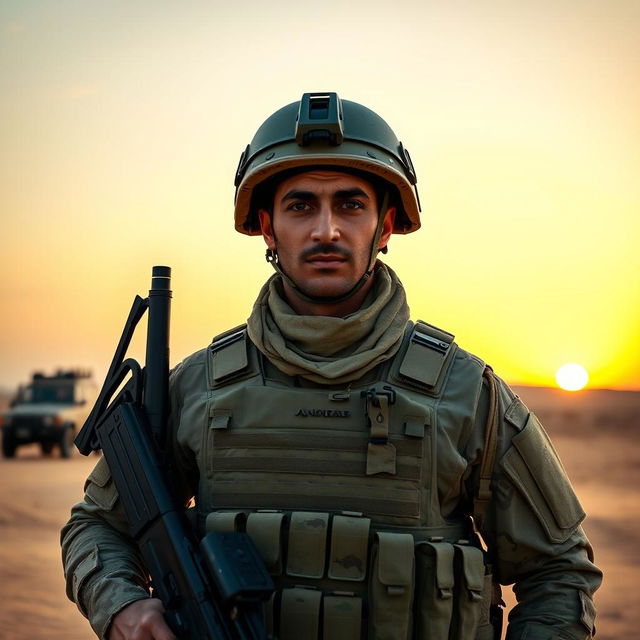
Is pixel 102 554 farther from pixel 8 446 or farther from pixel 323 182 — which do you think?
pixel 8 446

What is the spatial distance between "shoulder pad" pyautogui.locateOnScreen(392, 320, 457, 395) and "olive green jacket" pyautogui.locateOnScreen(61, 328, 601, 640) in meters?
0.04

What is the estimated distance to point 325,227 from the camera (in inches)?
124

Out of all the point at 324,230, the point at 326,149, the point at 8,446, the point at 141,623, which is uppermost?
the point at 8,446

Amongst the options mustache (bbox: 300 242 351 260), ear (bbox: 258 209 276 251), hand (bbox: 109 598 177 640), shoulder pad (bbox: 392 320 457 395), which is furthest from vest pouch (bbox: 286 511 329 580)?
ear (bbox: 258 209 276 251)

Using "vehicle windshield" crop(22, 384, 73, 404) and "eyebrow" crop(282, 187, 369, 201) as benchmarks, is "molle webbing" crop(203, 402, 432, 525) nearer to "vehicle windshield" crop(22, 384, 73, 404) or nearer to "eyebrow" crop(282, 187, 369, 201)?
"eyebrow" crop(282, 187, 369, 201)

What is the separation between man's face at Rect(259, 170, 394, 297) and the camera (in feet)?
10.4

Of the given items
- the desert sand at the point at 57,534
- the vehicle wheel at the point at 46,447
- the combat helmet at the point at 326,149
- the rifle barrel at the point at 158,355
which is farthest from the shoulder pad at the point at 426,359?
the vehicle wheel at the point at 46,447

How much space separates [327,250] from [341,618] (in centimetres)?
120

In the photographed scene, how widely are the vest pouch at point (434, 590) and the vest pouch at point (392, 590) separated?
0.05 meters

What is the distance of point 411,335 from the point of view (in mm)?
3254

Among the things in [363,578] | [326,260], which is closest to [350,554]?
[363,578]

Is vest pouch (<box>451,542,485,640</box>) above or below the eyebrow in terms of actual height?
below

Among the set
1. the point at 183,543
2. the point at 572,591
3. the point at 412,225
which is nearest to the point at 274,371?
the point at 183,543

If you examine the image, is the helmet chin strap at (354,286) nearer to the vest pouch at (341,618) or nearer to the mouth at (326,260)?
the mouth at (326,260)
